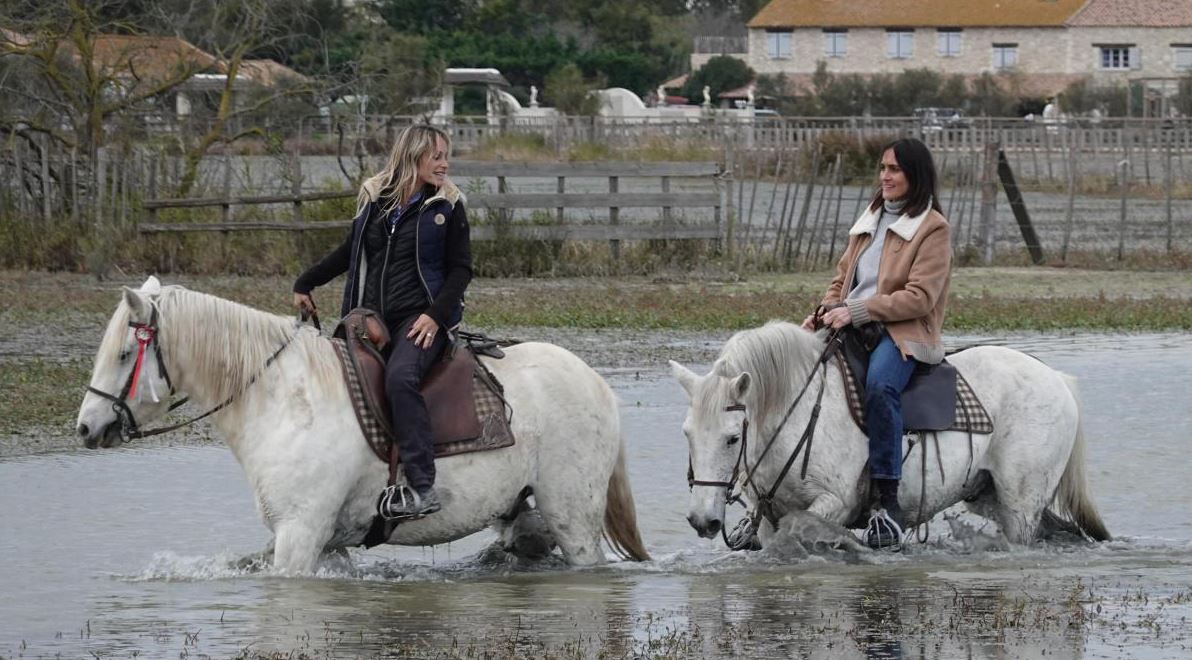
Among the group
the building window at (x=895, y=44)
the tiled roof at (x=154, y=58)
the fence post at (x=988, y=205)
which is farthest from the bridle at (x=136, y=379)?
the building window at (x=895, y=44)

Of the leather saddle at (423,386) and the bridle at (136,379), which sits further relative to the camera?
the leather saddle at (423,386)

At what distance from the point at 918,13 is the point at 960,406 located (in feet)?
281

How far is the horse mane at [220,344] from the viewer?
7.56 metres

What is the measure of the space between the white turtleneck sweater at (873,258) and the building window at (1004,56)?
82.5m

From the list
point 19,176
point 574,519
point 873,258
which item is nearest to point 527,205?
point 19,176

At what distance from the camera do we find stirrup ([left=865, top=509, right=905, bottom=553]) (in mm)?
8289

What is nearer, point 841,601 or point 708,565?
point 841,601

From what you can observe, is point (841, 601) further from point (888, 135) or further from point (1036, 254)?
point (888, 135)

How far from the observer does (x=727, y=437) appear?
25.5 ft

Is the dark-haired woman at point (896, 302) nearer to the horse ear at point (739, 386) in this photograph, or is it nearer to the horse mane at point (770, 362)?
the horse mane at point (770, 362)

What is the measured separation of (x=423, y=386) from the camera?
25.7ft

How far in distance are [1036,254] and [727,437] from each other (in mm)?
18732

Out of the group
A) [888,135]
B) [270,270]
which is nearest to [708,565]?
[270,270]

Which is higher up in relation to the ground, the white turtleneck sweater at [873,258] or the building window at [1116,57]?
the building window at [1116,57]
